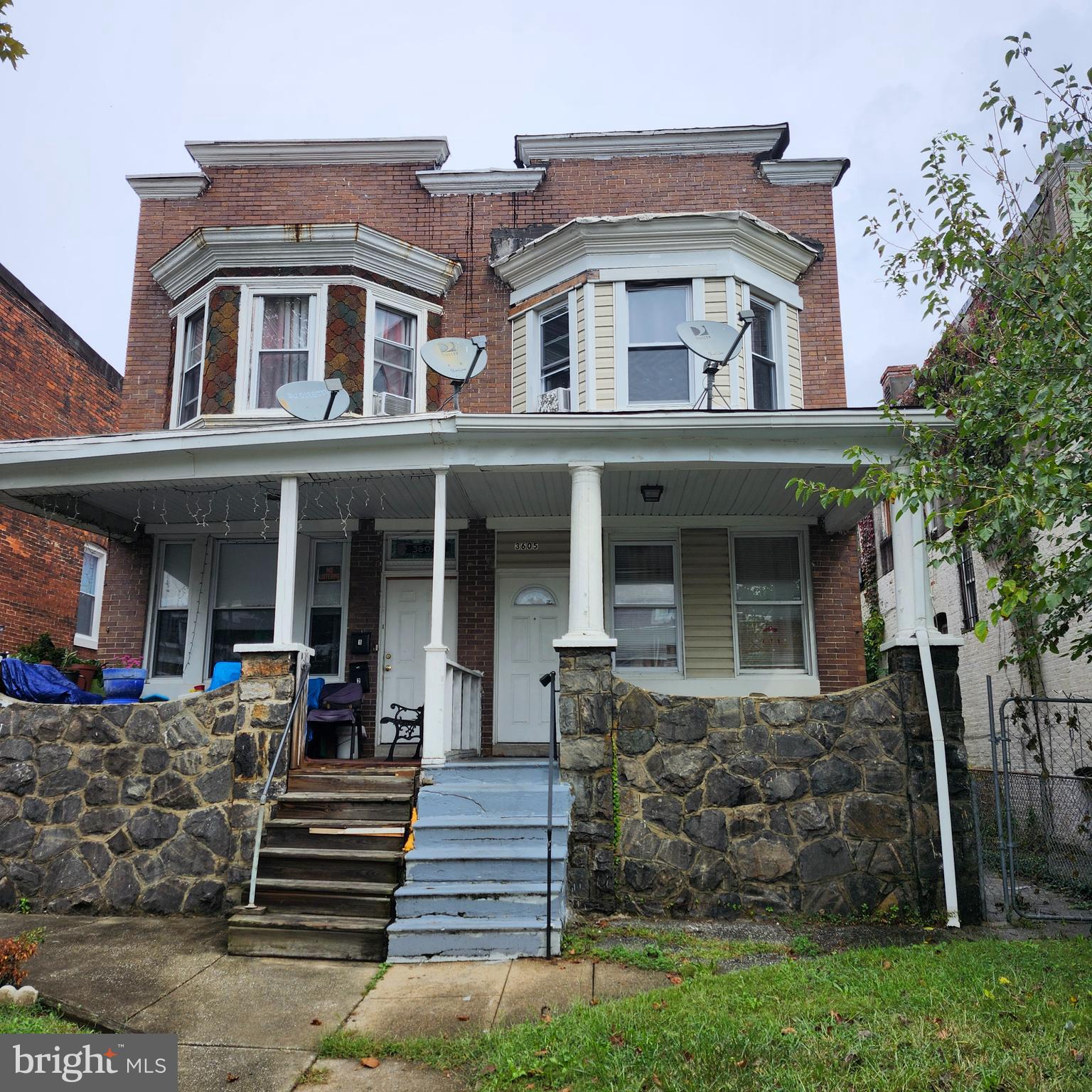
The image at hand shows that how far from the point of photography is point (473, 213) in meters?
12.1

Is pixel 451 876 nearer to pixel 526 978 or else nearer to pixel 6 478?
pixel 526 978

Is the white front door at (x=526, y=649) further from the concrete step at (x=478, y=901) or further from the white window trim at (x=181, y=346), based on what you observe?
the white window trim at (x=181, y=346)

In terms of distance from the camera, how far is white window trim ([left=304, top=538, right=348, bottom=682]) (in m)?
10.6

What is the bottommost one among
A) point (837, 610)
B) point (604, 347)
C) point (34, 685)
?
point (34, 685)

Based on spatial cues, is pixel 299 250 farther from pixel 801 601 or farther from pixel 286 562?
pixel 801 601

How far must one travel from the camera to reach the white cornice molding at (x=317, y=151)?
12.2m

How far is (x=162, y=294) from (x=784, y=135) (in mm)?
8123

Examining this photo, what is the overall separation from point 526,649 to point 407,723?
5.15 ft

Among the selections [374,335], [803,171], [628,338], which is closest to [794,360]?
→ [628,338]

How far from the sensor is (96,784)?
25.7 ft

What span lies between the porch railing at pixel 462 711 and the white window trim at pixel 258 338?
3718 millimetres

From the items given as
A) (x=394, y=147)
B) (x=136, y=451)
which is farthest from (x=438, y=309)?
(x=136, y=451)

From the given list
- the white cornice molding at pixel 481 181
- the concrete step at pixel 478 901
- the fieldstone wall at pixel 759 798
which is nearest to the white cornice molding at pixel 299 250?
the white cornice molding at pixel 481 181

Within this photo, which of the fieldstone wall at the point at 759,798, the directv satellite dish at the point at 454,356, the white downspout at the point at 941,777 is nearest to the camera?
the white downspout at the point at 941,777
